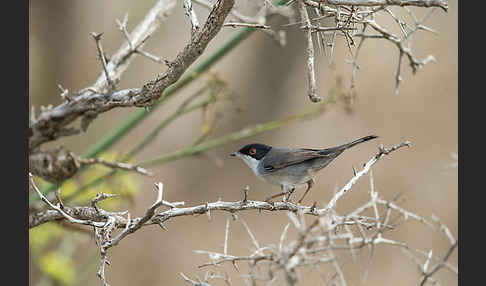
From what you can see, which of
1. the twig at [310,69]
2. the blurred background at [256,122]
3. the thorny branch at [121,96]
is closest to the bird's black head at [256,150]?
the thorny branch at [121,96]

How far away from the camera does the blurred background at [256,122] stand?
7.51 meters

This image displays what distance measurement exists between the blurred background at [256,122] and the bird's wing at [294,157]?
2809 mm

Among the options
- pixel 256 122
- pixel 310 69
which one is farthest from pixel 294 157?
pixel 256 122

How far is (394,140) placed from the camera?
Result: 326 inches

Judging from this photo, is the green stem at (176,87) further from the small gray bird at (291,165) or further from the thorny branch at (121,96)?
the small gray bird at (291,165)

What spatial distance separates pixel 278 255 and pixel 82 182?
336 cm

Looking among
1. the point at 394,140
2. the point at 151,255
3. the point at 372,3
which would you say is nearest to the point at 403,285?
the point at 394,140

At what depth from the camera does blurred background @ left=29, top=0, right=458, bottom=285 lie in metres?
7.51

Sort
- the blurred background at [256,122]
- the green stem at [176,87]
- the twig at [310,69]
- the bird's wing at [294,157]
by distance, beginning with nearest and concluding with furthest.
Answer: the twig at [310,69] < the green stem at [176,87] < the bird's wing at [294,157] < the blurred background at [256,122]

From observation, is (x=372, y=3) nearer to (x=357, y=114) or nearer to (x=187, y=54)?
(x=187, y=54)

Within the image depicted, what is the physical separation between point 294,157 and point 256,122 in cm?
375

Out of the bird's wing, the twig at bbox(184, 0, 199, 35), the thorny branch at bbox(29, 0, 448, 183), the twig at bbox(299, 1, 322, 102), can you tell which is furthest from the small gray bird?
the twig at bbox(184, 0, 199, 35)

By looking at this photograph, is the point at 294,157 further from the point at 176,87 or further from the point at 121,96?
the point at 121,96

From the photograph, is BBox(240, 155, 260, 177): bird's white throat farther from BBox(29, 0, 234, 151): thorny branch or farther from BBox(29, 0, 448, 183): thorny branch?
BBox(29, 0, 234, 151): thorny branch
